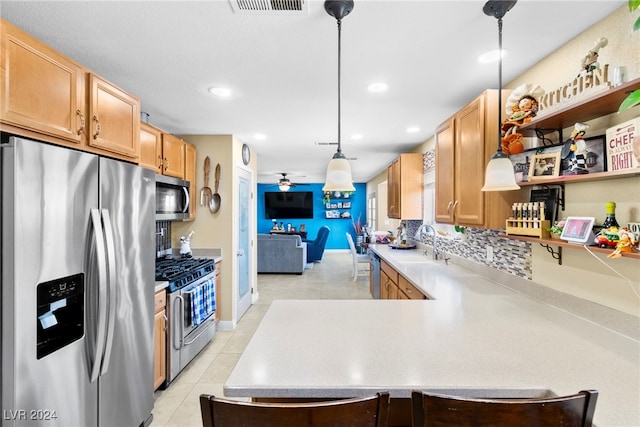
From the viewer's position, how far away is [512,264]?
6.98ft

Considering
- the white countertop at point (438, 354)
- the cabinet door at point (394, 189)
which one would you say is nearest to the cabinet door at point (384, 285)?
the cabinet door at point (394, 189)

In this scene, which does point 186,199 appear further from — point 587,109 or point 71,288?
point 587,109

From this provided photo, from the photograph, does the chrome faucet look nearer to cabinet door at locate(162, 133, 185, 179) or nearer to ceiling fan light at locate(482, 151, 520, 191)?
ceiling fan light at locate(482, 151, 520, 191)

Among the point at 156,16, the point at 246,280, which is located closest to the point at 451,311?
the point at 156,16

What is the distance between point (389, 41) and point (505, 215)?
4.28ft

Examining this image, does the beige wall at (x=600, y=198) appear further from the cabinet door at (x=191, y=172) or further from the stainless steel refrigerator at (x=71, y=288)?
the cabinet door at (x=191, y=172)

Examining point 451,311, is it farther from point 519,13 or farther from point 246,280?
point 246,280

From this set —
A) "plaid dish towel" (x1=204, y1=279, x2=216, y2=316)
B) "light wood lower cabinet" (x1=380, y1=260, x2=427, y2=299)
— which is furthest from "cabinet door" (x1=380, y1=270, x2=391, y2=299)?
"plaid dish towel" (x1=204, y1=279, x2=216, y2=316)

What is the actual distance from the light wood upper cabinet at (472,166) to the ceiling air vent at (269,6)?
129cm

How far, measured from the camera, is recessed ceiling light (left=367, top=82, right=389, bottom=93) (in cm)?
219

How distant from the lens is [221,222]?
12.0 ft

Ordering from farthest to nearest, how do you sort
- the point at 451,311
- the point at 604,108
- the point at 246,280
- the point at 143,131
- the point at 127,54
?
1. the point at 246,280
2. the point at 143,131
3. the point at 127,54
4. the point at 451,311
5. the point at 604,108

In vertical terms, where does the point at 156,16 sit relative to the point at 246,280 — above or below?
above

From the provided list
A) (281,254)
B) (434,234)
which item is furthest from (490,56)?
(281,254)
